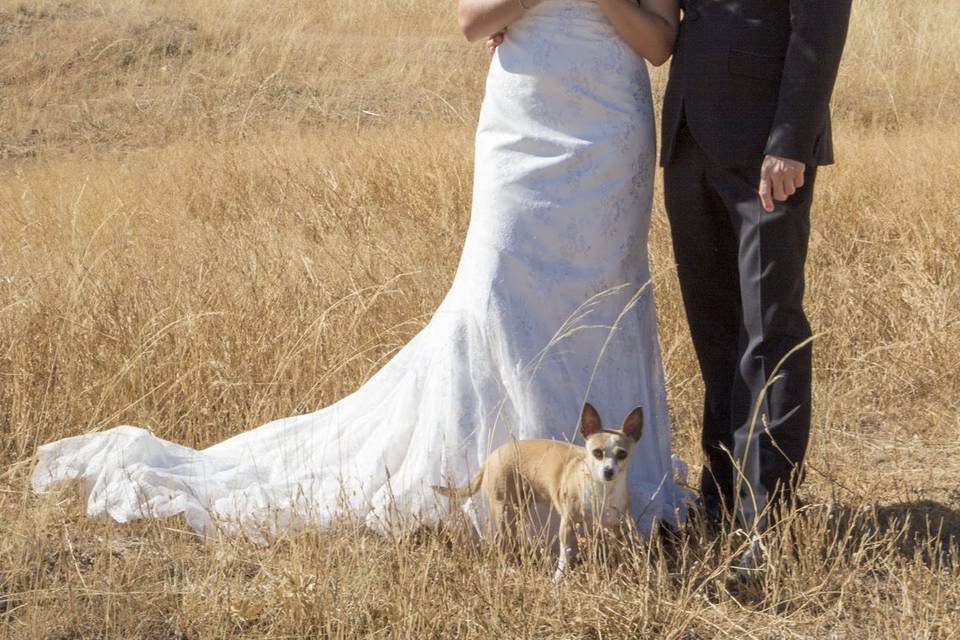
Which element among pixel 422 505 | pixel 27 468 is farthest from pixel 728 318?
pixel 27 468

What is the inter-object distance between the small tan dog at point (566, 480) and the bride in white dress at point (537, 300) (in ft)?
0.49

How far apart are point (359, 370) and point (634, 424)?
1.60m

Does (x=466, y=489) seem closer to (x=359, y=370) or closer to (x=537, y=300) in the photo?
(x=537, y=300)

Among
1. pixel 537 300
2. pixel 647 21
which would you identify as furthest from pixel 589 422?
pixel 647 21

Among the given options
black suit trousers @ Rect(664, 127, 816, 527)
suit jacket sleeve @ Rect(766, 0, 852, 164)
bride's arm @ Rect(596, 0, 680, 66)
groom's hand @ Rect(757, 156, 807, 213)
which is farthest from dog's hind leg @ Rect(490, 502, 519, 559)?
bride's arm @ Rect(596, 0, 680, 66)

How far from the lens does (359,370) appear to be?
446 cm

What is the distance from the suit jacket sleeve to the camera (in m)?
2.90

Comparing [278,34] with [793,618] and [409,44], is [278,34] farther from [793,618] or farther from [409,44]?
[793,618]

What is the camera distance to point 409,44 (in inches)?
542

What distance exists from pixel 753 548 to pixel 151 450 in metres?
1.96

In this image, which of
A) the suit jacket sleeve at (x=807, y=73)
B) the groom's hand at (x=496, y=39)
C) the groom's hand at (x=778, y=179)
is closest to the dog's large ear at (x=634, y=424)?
the groom's hand at (x=778, y=179)

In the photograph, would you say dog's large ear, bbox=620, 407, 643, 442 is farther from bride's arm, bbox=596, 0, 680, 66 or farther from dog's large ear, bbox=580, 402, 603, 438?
bride's arm, bbox=596, 0, 680, 66

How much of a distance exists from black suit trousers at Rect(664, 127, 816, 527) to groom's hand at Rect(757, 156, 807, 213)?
0.10ft

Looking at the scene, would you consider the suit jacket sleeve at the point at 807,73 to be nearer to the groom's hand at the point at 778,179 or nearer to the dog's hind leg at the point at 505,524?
the groom's hand at the point at 778,179
